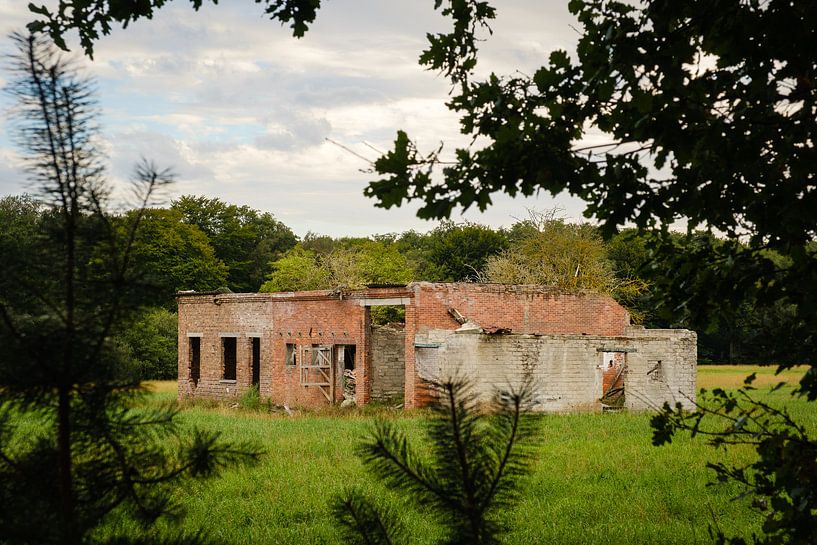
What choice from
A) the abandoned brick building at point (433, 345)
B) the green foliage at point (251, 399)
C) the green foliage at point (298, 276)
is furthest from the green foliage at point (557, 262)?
the green foliage at point (251, 399)

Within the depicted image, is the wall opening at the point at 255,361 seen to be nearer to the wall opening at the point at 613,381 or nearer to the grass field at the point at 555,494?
the wall opening at the point at 613,381

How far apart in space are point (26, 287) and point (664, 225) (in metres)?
3.74

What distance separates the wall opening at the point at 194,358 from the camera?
3125 cm

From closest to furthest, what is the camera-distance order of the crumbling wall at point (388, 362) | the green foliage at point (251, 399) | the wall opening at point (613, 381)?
the wall opening at point (613, 381), the crumbling wall at point (388, 362), the green foliage at point (251, 399)

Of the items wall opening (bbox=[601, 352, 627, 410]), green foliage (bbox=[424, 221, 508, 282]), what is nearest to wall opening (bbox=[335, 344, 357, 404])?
wall opening (bbox=[601, 352, 627, 410])

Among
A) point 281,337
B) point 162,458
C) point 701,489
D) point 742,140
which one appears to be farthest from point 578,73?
point 281,337

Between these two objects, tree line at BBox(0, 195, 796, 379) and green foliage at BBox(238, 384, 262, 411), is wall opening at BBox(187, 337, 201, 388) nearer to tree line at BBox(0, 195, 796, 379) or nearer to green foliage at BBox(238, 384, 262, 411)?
tree line at BBox(0, 195, 796, 379)

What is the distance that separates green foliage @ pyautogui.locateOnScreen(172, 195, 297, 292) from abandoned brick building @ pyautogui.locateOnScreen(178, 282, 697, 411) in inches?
944

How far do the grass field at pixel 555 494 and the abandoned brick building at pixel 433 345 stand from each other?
4.93 m

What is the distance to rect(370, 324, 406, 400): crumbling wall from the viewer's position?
88.4ft

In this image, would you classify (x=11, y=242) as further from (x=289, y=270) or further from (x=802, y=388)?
(x=289, y=270)

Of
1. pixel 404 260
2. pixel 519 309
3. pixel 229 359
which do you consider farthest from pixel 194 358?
pixel 404 260

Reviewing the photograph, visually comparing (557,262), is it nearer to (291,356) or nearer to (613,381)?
(613,381)

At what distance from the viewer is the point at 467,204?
13.2 feet
